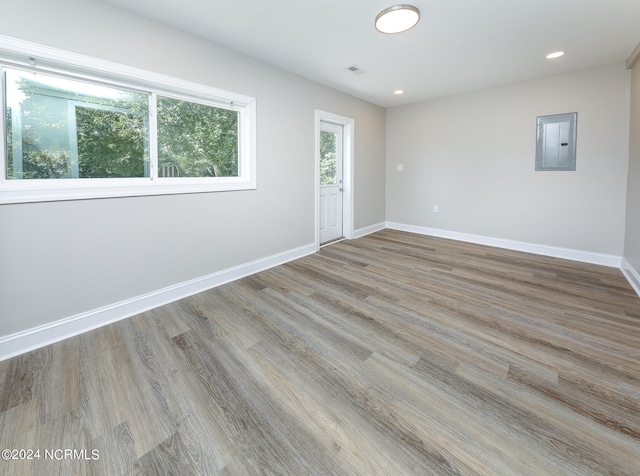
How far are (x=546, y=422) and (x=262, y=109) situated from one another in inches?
144

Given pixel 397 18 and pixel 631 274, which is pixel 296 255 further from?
pixel 631 274

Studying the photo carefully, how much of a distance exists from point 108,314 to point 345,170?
12.9ft

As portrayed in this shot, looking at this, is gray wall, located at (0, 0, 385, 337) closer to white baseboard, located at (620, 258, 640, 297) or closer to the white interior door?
the white interior door

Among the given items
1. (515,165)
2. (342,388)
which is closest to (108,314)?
(342,388)

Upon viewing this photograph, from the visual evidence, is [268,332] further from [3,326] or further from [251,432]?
[3,326]

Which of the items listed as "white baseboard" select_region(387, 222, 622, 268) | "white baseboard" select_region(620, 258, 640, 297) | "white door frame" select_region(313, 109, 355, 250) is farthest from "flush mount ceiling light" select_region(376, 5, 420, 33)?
"white baseboard" select_region(387, 222, 622, 268)

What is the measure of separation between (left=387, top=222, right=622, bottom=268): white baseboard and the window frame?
3.64m

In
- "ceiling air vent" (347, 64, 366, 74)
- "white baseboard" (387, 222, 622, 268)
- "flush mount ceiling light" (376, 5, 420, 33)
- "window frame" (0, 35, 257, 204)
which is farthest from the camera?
"white baseboard" (387, 222, 622, 268)

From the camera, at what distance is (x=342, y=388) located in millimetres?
1634

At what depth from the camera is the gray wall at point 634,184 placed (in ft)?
10.1

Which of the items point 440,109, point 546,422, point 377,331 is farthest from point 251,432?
point 440,109

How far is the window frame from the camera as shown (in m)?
1.95

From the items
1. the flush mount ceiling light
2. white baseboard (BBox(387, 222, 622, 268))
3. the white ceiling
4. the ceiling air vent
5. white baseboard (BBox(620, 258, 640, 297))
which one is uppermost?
the ceiling air vent

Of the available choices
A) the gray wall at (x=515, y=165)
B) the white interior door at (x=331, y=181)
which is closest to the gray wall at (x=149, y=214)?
the white interior door at (x=331, y=181)
